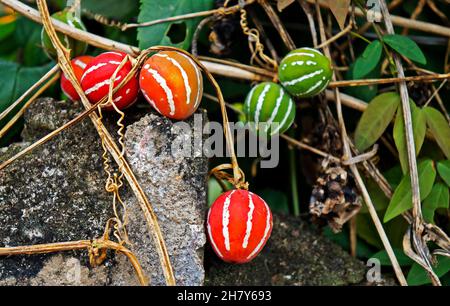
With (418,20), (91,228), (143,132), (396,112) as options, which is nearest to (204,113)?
(143,132)

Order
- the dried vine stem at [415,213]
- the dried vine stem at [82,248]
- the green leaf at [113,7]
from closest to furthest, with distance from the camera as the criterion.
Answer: the dried vine stem at [82,248], the dried vine stem at [415,213], the green leaf at [113,7]

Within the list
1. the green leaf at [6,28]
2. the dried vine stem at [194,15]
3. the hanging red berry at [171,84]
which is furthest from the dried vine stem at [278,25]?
the green leaf at [6,28]

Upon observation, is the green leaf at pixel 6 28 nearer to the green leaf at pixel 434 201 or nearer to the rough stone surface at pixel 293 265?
the rough stone surface at pixel 293 265

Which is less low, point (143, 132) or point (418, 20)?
point (418, 20)

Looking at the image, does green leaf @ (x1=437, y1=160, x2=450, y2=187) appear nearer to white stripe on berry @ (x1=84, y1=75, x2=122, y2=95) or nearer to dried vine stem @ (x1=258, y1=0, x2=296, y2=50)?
dried vine stem @ (x1=258, y1=0, x2=296, y2=50)

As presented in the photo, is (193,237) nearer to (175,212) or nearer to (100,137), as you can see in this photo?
(175,212)

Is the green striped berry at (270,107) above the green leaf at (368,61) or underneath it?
underneath

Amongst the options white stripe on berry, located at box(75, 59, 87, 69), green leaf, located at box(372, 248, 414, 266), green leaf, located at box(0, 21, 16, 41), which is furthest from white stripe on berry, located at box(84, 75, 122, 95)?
green leaf, located at box(0, 21, 16, 41)
